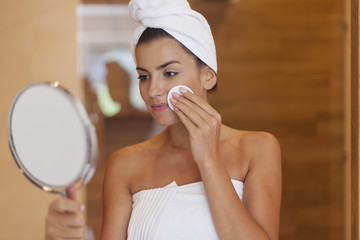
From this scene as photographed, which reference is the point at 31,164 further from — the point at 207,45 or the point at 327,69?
the point at 327,69

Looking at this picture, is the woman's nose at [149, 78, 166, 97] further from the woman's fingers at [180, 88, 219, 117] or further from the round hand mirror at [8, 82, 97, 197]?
the round hand mirror at [8, 82, 97, 197]

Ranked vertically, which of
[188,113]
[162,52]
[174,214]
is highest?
[162,52]

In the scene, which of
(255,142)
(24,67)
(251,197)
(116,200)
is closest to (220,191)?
(251,197)

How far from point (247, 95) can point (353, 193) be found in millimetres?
1372

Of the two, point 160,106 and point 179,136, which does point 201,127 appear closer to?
point 160,106

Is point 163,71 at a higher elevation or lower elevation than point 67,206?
higher

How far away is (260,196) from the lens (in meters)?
1.09

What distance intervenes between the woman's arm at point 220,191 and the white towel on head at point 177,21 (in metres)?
0.13

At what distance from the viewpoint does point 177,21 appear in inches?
44.8

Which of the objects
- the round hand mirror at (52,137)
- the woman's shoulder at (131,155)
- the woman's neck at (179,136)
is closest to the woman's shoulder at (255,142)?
the woman's neck at (179,136)

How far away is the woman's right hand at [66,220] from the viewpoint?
2.30ft

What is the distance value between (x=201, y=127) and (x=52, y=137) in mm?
356

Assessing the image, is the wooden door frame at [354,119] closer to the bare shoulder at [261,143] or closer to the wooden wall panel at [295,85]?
the bare shoulder at [261,143]

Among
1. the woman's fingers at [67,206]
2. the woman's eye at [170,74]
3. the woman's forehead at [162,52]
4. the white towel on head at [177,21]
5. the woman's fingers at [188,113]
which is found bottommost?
the woman's fingers at [67,206]
